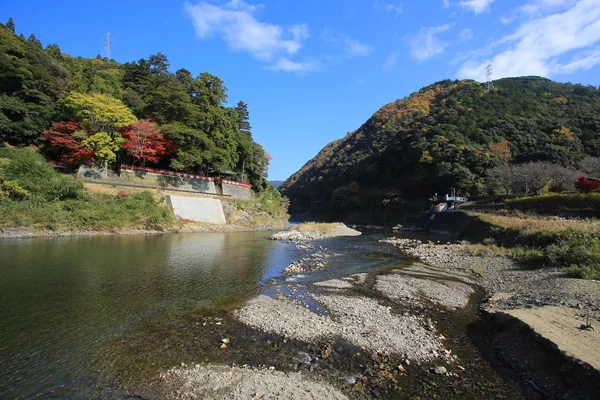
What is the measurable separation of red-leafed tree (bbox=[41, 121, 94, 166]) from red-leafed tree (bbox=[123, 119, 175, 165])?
4.37 m

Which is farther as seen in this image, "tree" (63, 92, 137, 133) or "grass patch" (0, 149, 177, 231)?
"tree" (63, 92, 137, 133)

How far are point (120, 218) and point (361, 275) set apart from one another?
2335 centimetres

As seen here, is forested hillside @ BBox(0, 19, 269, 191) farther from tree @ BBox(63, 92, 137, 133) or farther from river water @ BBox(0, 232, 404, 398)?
river water @ BBox(0, 232, 404, 398)

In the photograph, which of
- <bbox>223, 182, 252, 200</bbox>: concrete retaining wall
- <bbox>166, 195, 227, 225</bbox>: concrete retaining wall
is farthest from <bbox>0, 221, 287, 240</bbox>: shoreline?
<bbox>223, 182, 252, 200</bbox>: concrete retaining wall

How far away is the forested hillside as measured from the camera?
30.6m

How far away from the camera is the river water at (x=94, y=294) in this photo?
5.45 meters

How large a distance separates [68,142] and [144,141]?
24.0 feet

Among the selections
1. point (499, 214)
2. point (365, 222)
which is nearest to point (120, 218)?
point (499, 214)

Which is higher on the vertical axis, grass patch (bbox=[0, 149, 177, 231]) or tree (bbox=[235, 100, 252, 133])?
tree (bbox=[235, 100, 252, 133])

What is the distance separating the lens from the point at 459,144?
5756 cm

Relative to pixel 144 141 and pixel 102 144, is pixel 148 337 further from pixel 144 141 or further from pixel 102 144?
pixel 144 141

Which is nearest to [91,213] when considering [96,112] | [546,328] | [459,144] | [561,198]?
[96,112]

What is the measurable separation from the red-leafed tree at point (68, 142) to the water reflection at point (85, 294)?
1450cm

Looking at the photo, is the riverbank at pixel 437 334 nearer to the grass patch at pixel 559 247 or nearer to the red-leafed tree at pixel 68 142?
the grass patch at pixel 559 247
